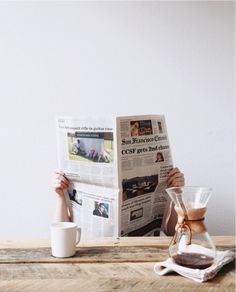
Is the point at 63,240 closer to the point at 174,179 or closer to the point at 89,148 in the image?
the point at 89,148

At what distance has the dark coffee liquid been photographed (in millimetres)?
792

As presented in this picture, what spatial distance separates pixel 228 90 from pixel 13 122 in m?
0.89

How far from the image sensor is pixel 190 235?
2.64ft

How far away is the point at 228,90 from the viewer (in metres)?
1.66

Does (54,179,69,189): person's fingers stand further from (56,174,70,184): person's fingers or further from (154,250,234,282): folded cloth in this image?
(154,250,234,282): folded cloth

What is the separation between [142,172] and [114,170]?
100mm

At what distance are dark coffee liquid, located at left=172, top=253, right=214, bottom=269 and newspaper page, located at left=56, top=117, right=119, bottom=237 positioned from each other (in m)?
0.34

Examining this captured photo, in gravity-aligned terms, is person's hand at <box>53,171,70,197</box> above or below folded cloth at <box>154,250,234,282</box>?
above

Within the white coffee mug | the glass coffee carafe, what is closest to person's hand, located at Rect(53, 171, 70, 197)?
the white coffee mug

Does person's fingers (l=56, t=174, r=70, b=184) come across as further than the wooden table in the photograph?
Yes

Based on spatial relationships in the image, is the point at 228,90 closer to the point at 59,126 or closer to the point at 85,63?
the point at 85,63

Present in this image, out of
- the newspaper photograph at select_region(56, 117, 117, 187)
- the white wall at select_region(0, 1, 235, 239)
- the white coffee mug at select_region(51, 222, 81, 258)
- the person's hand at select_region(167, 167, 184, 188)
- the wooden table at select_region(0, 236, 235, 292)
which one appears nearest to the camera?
the wooden table at select_region(0, 236, 235, 292)

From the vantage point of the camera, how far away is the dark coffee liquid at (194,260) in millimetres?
792

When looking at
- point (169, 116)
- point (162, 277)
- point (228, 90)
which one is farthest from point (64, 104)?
point (162, 277)
